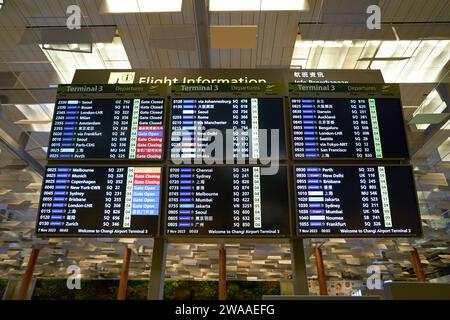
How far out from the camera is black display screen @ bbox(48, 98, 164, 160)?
11.9 ft

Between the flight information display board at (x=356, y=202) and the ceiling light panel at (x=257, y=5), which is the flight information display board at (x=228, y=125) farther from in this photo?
the ceiling light panel at (x=257, y=5)

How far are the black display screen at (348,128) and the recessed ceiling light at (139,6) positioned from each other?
301 cm

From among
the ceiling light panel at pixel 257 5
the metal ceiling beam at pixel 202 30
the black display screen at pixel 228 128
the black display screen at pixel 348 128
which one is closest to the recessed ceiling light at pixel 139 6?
the metal ceiling beam at pixel 202 30

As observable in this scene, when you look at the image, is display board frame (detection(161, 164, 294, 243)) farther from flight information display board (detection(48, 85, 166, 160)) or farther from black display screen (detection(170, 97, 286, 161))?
flight information display board (detection(48, 85, 166, 160))

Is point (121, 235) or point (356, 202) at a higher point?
point (356, 202)

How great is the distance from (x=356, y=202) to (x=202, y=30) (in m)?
4.44

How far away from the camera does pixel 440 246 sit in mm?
17078

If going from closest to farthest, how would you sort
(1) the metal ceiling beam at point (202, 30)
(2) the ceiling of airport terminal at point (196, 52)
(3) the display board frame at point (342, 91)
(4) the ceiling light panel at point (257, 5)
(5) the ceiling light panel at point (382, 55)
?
(3) the display board frame at point (342, 91)
(4) the ceiling light panel at point (257, 5)
(1) the metal ceiling beam at point (202, 30)
(2) the ceiling of airport terminal at point (196, 52)
(5) the ceiling light panel at point (382, 55)

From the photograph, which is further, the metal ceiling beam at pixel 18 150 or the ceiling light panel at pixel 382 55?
the metal ceiling beam at pixel 18 150

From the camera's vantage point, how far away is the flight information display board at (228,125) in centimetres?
360

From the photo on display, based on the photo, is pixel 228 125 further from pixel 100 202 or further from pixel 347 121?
pixel 100 202

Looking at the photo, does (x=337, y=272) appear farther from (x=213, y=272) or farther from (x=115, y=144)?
(x=115, y=144)

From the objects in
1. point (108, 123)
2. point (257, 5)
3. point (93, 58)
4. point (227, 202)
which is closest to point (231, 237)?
point (227, 202)

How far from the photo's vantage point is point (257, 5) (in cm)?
A: 578
